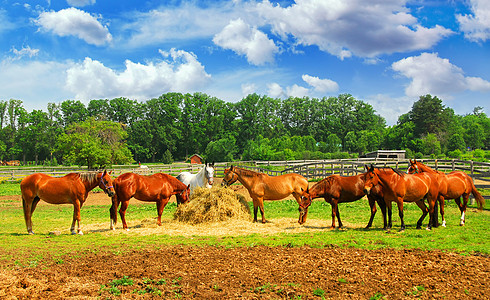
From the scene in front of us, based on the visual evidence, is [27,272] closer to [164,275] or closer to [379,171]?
[164,275]

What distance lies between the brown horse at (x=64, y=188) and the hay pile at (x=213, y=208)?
100 inches

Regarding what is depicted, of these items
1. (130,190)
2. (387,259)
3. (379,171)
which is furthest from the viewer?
(130,190)

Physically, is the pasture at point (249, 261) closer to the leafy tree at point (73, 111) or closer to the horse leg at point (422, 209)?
the horse leg at point (422, 209)

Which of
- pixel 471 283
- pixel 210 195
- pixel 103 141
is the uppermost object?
pixel 103 141

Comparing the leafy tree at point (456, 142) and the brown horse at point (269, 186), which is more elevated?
the leafy tree at point (456, 142)

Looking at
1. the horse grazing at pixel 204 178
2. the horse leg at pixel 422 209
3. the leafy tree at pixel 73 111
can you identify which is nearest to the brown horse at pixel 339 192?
the horse leg at pixel 422 209

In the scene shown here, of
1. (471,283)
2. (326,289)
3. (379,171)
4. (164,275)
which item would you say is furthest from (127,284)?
(379,171)

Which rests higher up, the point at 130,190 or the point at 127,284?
the point at 130,190

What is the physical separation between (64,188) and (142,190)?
2217mm

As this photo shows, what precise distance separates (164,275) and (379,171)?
657 centimetres

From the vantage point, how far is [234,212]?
1146 centimetres

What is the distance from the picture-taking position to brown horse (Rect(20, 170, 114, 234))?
1016 cm

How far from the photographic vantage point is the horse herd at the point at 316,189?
9.74 metres

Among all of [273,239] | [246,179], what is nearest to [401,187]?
[273,239]
